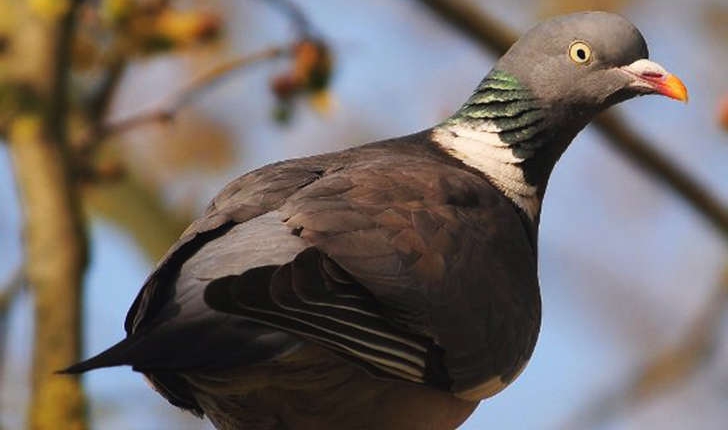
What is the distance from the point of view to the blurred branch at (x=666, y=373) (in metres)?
7.91

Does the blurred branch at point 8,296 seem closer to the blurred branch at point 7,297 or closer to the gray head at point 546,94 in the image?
the blurred branch at point 7,297

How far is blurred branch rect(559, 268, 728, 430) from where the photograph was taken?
26.0 feet

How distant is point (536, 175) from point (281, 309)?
64.7 inches

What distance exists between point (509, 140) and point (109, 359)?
6.57 feet

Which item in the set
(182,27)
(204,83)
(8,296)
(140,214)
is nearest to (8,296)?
(8,296)

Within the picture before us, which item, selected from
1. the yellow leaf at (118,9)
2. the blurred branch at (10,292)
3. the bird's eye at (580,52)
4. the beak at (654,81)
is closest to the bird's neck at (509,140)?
the bird's eye at (580,52)

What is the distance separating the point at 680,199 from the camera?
7234 mm

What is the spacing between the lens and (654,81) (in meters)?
5.67

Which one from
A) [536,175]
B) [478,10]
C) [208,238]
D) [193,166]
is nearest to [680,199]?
[478,10]

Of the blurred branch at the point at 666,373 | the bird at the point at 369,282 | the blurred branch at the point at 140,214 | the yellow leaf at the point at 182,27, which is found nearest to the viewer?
the bird at the point at 369,282

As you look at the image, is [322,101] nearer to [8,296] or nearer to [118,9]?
[118,9]

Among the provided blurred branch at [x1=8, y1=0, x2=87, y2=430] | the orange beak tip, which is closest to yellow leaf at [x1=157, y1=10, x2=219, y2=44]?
blurred branch at [x1=8, y1=0, x2=87, y2=430]

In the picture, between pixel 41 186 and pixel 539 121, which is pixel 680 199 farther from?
pixel 41 186

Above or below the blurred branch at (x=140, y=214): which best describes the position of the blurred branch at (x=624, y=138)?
above
